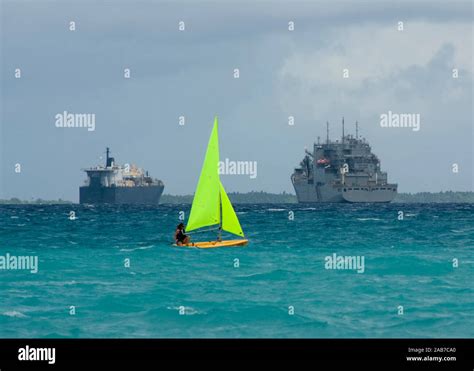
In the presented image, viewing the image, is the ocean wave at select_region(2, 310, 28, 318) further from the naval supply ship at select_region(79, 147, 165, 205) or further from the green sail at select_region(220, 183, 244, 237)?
the naval supply ship at select_region(79, 147, 165, 205)

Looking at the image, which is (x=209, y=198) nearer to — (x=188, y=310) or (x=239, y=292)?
(x=239, y=292)

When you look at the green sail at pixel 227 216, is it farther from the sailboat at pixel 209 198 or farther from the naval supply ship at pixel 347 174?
the naval supply ship at pixel 347 174

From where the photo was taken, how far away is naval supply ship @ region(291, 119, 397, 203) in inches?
6747

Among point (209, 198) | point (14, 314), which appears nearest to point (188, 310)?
point (14, 314)

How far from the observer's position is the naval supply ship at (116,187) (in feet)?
613

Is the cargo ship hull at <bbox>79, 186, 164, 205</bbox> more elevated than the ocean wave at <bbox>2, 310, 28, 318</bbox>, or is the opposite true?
the cargo ship hull at <bbox>79, 186, 164, 205</bbox>

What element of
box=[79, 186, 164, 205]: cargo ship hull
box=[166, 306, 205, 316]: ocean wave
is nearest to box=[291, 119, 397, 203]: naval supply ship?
box=[79, 186, 164, 205]: cargo ship hull

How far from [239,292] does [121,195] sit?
15941cm

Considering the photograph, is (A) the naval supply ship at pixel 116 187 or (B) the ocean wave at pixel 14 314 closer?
(B) the ocean wave at pixel 14 314

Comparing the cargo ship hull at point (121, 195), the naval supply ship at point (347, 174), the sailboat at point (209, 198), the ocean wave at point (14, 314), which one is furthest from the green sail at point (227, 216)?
the cargo ship hull at point (121, 195)

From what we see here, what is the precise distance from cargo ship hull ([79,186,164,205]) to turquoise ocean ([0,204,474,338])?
137043mm

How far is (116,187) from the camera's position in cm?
18675

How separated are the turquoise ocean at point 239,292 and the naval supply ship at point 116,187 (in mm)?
137316

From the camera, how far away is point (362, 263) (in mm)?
38375
